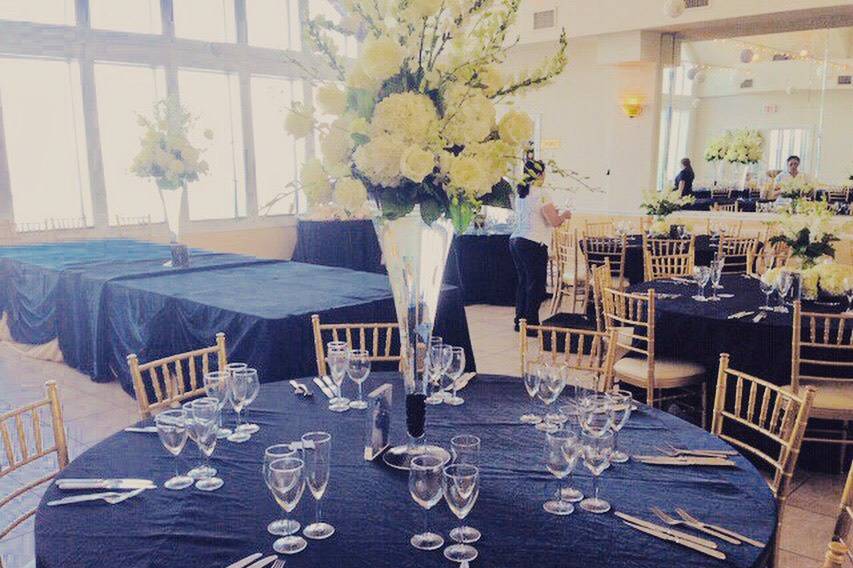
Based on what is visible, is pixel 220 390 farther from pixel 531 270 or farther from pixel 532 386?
pixel 531 270

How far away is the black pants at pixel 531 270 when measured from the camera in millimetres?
6370

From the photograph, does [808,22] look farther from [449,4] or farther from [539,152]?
[449,4]

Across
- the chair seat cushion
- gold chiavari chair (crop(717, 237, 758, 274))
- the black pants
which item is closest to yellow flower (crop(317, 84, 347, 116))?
the chair seat cushion

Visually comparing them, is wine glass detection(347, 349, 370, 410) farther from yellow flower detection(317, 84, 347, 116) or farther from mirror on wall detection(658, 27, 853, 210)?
mirror on wall detection(658, 27, 853, 210)

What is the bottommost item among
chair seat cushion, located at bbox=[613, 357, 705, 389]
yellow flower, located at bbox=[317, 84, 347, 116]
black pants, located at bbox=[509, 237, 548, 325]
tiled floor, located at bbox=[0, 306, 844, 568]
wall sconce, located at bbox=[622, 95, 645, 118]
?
tiled floor, located at bbox=[0, 306, 844, 568]

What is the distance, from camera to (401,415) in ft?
7.66

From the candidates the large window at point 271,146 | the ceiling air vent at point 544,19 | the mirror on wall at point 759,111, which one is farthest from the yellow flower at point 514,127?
the ceiling air vent at point 544,19

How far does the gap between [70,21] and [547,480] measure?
8.95 metres

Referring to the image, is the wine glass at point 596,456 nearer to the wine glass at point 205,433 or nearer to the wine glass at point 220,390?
the wine glass at point 205,433

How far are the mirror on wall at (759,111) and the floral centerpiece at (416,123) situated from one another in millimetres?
9080

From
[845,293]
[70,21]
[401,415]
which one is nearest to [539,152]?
[70,21]

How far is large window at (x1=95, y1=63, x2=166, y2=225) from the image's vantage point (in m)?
8.91

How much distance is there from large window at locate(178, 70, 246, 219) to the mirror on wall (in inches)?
246

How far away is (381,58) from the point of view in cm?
176
